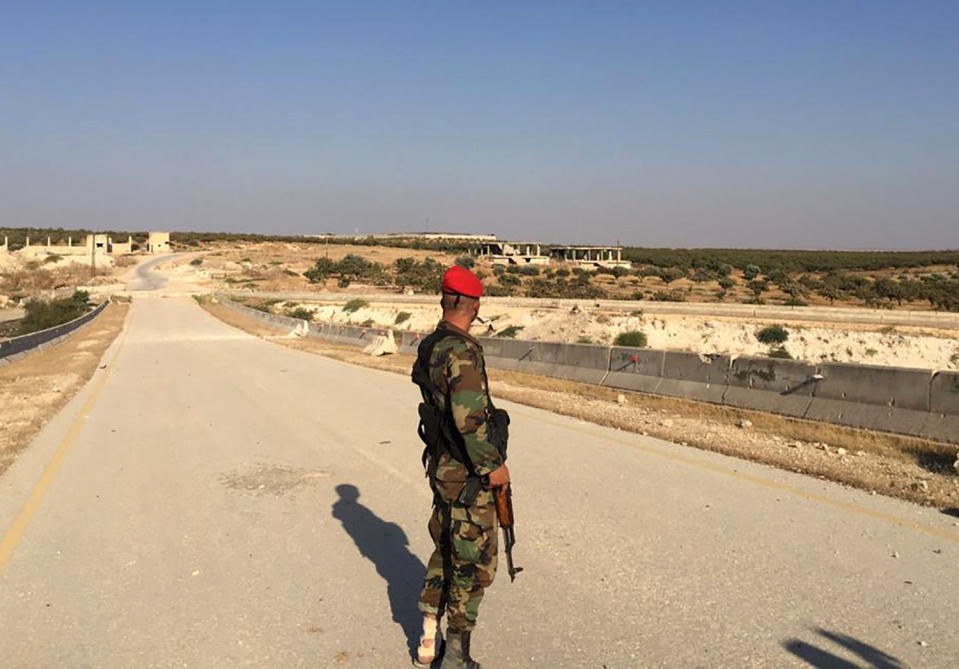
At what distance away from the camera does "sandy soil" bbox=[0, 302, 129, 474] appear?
11.7 metres

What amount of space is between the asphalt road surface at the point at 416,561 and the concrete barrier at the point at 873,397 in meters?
2.72

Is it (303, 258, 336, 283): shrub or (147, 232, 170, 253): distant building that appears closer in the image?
(303, 258, 336, 283): shrub

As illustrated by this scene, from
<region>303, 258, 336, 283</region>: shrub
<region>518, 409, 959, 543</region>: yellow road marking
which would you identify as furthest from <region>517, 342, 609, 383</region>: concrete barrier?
<region>303, 258, 336, 283</region>: shrub

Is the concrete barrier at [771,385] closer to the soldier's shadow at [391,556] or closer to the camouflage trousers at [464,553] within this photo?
the soldier's shadow at [391,556]

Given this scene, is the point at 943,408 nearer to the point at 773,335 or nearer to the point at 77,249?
the point at 773,335

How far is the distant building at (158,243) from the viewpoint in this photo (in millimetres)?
147500

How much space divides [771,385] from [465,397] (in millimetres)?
9586

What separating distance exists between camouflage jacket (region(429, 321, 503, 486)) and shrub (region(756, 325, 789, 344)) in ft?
75.8

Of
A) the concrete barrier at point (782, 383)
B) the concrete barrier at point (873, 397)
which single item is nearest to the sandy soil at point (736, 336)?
the concrete barrier at point (782, 383)

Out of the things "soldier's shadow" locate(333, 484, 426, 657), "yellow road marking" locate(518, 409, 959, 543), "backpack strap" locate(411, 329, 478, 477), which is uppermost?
"backpack strap" locate(411, 329, 478, 477)

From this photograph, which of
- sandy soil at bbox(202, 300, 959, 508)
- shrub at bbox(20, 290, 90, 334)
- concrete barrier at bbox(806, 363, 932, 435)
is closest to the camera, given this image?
sandy soil at bbox(202, 300, 959, 508)

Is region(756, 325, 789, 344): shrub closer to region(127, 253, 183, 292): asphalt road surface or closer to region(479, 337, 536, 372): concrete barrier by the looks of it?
region(479, 337, 536, 372): concrete barrier

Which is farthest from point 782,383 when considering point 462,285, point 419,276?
point 419,276

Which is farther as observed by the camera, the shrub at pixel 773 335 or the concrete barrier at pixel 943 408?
the shrub at pixel 773 335
